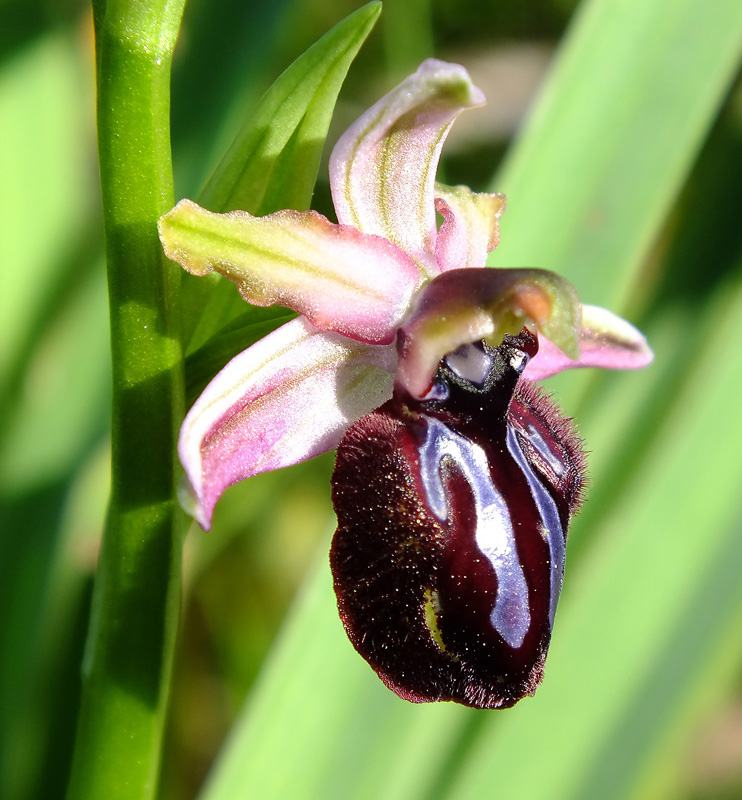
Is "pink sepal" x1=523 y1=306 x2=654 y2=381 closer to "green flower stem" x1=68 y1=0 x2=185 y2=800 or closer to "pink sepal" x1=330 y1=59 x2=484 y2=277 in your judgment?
"pink sepal" x1=330 y1=59 x2=484 y2=277

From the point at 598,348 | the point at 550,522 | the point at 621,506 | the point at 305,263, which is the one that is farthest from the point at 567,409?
the point at 305,263

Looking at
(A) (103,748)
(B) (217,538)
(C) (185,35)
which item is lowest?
(B) (217,538)

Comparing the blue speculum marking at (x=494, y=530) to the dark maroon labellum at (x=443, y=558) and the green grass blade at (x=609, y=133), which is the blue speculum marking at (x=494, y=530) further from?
the green grass blade at (x=609, y=133)

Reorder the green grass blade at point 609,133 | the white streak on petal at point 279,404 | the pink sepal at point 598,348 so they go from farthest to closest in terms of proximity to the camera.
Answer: the green grass blade at point 609,133
the pink sepal at point 598,348
the white streak on petal at point 279,404

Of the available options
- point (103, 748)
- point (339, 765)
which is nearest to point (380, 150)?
point (103, 748)

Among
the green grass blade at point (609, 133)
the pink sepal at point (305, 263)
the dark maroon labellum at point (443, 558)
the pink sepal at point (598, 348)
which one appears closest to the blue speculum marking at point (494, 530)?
the dark maroon labellum at point (443, 558)

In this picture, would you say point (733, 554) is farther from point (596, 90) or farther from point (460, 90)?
point (460, 90)

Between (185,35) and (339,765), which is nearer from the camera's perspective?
(339,765)
